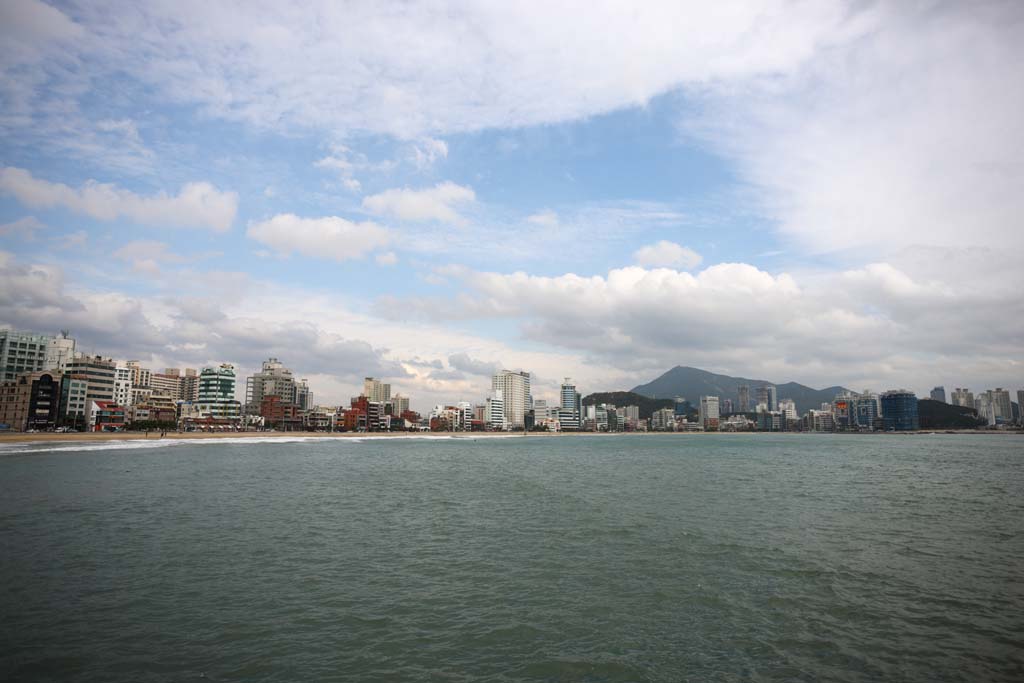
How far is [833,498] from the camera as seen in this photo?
35.2 meters

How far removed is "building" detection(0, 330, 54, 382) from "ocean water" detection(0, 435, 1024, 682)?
13655 cm

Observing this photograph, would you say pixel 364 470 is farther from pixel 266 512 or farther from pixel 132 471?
pixel 266 512

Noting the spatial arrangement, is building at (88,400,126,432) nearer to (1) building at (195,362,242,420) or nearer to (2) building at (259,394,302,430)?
(1) building at (195,362,242,420)

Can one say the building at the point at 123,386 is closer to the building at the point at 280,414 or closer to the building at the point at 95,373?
the building at the point at 95,373

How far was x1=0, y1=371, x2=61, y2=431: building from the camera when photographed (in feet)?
373

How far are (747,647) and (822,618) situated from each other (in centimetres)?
326

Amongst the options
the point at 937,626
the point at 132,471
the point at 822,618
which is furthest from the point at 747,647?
the point at 132,471

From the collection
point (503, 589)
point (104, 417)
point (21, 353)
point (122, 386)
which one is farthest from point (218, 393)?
point (503, 589)

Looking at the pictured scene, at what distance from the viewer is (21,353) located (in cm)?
13450

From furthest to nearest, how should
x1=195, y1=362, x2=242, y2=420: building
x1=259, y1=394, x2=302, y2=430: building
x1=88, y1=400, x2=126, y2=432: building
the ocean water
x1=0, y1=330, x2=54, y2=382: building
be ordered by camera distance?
1. x1=259, y1=394, x2=302, y2=430: building
2. x1=195, y1=362, x2=242, y2=420: building
3. x1=0, y1=330, x2=54, y2=382: building
4. x1=88, y1=400, x2=126, y2=432: building
5. the ocean water

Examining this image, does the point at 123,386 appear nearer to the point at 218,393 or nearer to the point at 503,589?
the point at 218,393

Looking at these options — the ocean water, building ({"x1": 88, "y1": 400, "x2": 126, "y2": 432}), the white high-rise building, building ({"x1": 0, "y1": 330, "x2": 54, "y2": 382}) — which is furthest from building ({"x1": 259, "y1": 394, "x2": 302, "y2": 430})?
the ocean water

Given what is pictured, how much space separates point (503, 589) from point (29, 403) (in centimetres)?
14077

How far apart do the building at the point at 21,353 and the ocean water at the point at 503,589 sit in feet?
448
